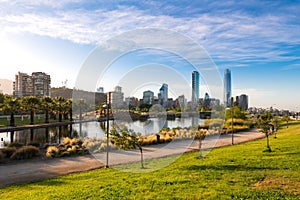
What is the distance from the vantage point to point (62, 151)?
1506 centimetres

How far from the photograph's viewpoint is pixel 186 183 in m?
8.13

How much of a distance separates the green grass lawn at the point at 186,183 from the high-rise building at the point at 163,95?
12.3 feet

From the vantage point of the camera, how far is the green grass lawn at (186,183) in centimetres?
714

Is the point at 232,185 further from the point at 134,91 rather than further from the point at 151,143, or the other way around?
the point at 151,143

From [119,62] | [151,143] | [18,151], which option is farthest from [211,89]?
[18,151]

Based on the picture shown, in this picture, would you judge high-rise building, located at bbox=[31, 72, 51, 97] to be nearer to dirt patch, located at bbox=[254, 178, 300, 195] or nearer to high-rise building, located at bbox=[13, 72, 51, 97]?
high-rise building, located at bbox=[13, 72, 51, 97]

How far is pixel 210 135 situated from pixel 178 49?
590 inches

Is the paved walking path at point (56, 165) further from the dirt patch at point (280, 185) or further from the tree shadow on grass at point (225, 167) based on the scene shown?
the dirt patch at point (280, 185)

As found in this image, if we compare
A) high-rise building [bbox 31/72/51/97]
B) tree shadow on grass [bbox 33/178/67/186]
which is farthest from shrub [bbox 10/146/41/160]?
high-rise building [bbox 31/72/51/97]

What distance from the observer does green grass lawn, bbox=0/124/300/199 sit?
714 centimetres

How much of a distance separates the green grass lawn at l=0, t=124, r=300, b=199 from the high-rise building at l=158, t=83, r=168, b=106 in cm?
374

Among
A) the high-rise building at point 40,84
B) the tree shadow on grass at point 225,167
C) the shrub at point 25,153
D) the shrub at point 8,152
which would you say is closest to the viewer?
the tree shadow on grass at point 225,167

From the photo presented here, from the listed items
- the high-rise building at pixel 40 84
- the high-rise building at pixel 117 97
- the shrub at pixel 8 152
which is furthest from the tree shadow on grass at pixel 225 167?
the high-rise building at pixel 40 84

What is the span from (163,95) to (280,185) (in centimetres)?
702
